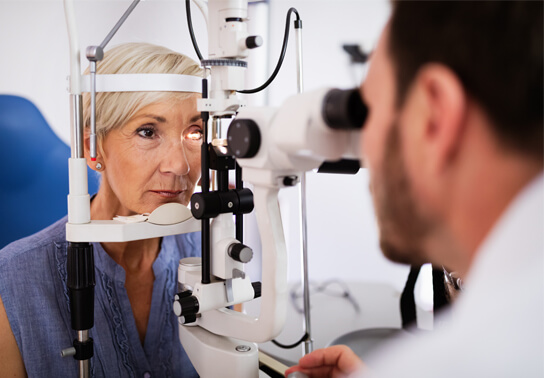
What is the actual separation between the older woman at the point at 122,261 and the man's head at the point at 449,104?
885 millimetres

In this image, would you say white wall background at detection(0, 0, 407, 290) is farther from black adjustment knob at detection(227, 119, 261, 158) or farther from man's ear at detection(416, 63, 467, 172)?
man's ear at detection(416, 63, 467, 172)

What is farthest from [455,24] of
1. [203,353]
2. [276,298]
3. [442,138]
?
[203,353]

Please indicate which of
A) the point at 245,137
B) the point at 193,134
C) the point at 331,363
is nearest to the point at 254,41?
the point at 245,137

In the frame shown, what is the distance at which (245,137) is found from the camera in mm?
829

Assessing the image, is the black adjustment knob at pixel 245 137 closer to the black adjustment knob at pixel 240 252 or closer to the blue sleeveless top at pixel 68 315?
the black adjustment knob at pixel 240 252

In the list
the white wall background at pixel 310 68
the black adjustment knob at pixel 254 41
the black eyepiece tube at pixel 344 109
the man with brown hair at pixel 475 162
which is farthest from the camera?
the white wall background at pixel 310 68

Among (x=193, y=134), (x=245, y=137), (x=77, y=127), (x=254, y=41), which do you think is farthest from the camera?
(x=193, y=134)

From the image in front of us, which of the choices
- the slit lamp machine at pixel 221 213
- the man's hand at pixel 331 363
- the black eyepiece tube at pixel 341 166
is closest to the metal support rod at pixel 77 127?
the slit lamp machine at pixel 221 213

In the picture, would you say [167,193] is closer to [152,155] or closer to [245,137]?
[152,155]

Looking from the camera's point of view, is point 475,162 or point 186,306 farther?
point 186,306

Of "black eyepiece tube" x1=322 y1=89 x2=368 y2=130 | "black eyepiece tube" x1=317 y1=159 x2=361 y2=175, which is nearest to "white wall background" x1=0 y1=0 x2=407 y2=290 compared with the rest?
"black eyepiece tube" x1=317 y1=159 x2=361 y2=175

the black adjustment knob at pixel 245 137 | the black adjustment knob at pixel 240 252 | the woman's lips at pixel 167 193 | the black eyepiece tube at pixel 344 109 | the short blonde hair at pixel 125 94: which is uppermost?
the short blonde hair at pixel 125 94

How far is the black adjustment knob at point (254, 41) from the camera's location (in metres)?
0.97

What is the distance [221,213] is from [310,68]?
1.83 meters
